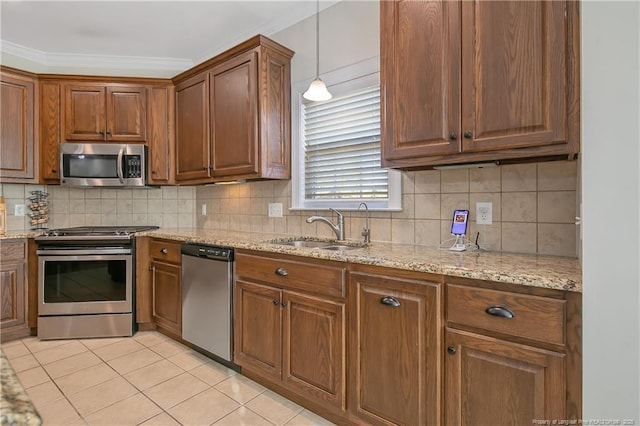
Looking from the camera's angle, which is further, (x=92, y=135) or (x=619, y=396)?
(x=92, y=135)

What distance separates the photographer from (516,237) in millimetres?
1772

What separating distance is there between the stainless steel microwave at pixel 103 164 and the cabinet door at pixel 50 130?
0.12m

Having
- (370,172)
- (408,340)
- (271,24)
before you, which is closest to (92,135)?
(271,24)

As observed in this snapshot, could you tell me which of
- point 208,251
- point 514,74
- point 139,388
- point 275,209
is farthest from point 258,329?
point 514,74

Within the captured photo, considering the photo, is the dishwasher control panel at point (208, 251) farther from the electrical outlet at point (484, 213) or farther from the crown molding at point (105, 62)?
the crown molding at point (105, 62)

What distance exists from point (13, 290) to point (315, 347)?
2804mm

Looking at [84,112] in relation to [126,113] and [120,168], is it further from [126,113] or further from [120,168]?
[120,168]

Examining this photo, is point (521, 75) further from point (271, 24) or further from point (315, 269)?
point (271, 24)

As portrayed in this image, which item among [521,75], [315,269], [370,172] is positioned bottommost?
[315,269]

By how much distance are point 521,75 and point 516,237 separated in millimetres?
795

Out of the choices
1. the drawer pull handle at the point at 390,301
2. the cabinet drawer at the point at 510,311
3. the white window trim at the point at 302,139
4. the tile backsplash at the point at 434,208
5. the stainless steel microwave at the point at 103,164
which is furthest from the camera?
the stainless steel microwave at the point at 103,164

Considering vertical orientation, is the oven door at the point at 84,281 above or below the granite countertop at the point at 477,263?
below

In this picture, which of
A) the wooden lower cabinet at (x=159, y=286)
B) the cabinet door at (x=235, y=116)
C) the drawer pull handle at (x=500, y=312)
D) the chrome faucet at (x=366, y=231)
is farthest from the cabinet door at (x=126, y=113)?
the drawer pull handle at (x=500, y=312)

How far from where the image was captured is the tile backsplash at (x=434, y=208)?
1668 millimetres
